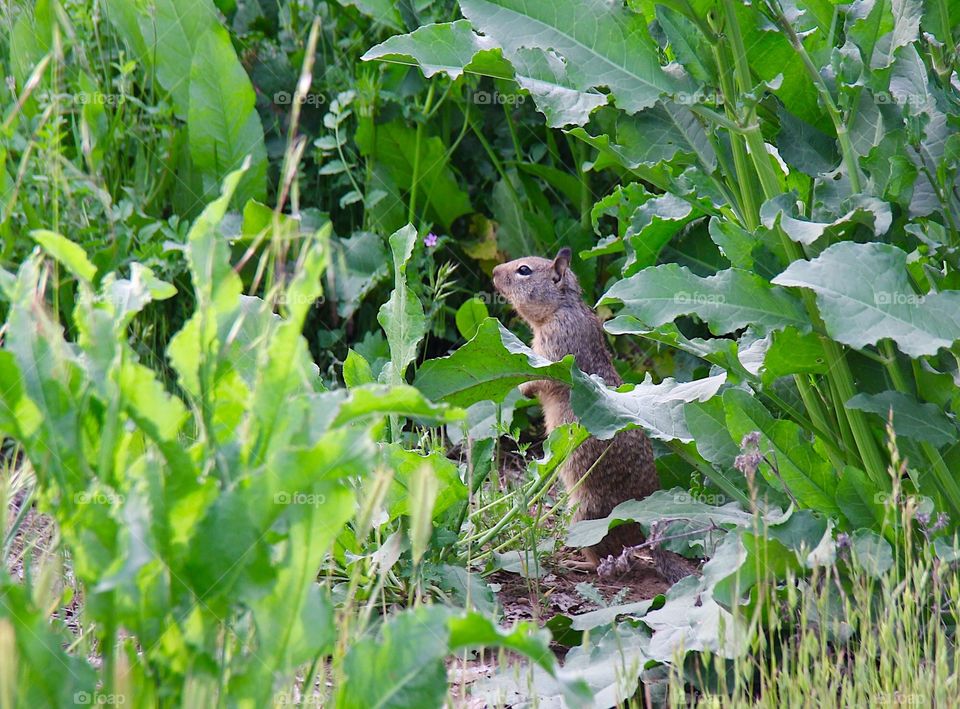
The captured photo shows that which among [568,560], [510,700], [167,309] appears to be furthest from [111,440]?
[167,309]

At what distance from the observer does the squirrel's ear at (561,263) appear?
5008 mm

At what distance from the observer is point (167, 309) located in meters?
5.14

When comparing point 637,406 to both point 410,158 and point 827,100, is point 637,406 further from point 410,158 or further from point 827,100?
point 410,158

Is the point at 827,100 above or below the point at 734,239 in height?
above

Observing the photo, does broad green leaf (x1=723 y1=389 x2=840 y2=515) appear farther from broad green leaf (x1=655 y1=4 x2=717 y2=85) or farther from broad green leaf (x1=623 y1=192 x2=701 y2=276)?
broad green leaf (x1=655 y1=4 x2=717 y2=85)

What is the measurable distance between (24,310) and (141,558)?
54 cm

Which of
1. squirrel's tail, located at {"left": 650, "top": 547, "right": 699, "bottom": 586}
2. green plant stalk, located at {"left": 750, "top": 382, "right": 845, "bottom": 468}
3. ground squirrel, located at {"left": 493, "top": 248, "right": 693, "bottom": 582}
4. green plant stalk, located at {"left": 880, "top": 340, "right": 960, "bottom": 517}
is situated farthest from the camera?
ground squirrel, located at {"left": 493, "top": 248, "right": 693, "bottom": 582}

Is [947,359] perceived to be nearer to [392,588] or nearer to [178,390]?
[392,588]

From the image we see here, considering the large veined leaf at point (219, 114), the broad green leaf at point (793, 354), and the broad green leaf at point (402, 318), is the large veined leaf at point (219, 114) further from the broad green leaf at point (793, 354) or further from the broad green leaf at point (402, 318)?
the broad green leaf at point (793, 354)

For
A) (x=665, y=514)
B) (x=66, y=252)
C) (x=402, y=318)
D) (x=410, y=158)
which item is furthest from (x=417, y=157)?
(x=66, y=252)

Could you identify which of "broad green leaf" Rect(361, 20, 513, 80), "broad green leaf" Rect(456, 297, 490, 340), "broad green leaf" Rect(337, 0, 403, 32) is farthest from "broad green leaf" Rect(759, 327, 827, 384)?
"broad green leaf" Rect(337, 0, 403, 32)

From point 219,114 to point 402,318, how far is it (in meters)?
1.99

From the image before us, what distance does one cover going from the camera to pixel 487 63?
328 centimetres

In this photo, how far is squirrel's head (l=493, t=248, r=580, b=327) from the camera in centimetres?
503
